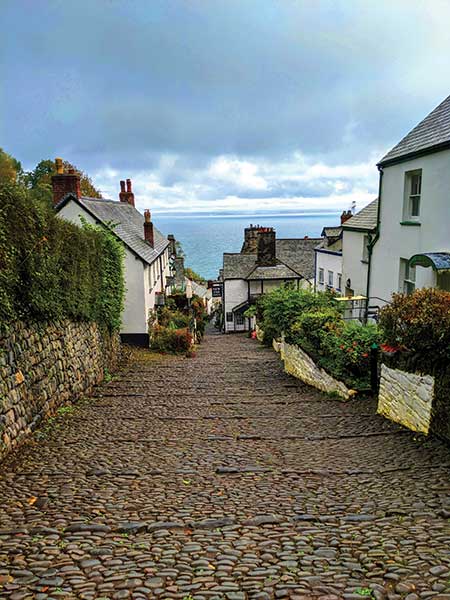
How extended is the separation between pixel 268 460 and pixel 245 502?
159cm

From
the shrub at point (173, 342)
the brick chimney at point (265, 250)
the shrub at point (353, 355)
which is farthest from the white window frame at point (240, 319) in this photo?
the shrub at point (353, 355)

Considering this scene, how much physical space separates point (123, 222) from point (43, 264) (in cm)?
1633

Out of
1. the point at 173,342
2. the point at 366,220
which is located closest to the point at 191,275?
the point at 173,342

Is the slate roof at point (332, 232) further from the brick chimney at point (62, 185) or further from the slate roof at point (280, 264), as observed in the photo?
the brick chimney at point (62, 185)

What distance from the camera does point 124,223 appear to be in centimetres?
2455

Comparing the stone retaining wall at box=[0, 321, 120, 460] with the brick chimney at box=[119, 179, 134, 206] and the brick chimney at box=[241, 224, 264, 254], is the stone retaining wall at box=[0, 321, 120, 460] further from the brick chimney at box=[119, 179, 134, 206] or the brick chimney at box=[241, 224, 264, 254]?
the brick chimney at box=[241, 224, 264, 254]

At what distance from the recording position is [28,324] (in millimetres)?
8305

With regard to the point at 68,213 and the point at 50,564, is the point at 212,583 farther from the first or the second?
the point at 68,213

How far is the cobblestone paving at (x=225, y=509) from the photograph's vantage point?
3.68m

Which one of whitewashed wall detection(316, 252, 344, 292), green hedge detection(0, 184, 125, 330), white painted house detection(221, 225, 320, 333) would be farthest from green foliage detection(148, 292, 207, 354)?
whitewashed wall detection(316, 252, 344, 292)

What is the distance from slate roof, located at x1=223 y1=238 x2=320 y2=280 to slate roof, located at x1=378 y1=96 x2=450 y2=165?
2105 centimetres

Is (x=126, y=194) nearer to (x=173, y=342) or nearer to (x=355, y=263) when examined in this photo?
(x=173, y=342)

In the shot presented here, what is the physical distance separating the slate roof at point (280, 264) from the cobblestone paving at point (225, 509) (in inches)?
1058

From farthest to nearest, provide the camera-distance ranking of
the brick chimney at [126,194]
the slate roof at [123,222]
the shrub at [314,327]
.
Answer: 1. the brick chimney at [126,194]
2. the slate roof at [123,222]
3. the shrub at [314,327]
